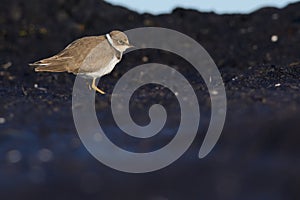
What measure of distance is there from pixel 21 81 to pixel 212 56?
238 inches

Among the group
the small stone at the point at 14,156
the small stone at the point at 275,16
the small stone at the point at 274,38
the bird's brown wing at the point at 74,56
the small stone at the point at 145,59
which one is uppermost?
the small stone at the point at 275,16

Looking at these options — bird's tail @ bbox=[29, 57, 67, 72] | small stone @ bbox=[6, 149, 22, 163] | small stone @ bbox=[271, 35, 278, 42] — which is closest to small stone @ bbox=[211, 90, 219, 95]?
bird's tail @ bbox=[29, 57, 67, 72]

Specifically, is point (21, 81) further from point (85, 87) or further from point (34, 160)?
point (34, 160)

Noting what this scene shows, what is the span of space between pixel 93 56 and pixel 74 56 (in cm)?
54

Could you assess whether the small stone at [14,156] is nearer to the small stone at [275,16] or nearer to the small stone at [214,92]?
the small stone at [214,92]

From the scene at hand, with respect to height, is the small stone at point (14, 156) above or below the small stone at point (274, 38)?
below

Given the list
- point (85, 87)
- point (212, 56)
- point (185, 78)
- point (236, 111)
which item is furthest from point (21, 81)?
point (236, 111)

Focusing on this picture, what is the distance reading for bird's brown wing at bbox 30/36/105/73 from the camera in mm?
11742

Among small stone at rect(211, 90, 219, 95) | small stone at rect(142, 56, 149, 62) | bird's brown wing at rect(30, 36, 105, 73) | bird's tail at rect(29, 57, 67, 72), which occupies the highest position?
small stone at rect(211, 90, 219, 95)

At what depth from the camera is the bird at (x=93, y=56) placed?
11.5 metres

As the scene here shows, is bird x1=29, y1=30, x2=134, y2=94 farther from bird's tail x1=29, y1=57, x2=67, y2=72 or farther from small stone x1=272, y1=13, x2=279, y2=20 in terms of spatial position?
small stone x1=272, y1=13, x2=279, y2=20

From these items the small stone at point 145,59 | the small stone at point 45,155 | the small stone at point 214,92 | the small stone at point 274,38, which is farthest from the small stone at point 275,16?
the small stone at point 45,155

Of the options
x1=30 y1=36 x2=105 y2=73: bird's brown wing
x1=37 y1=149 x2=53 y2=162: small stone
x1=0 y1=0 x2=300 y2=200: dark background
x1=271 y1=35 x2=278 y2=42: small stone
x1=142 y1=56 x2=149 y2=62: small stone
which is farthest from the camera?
x1=271 y1=35 x2=278 y2=42: small stone

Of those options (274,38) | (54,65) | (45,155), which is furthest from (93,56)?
(274,38)
